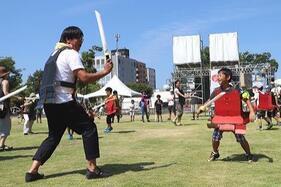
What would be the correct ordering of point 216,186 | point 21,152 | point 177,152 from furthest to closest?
point 21,152 → point 177,152 → point 216,186

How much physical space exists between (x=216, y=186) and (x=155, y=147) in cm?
497

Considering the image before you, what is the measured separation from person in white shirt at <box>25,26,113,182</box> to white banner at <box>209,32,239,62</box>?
2107 inches

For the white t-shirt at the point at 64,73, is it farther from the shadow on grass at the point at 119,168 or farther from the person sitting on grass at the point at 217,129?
the person sitting on grass at the point at 217,129

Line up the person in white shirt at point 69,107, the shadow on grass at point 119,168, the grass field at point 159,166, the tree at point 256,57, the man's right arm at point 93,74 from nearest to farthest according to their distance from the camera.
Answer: the grass field at point 159,166
the man's right arm at point 93,74
the person in white shirt at point 69,107
the shadow on grass at point 119,168
the tree at point 256,57

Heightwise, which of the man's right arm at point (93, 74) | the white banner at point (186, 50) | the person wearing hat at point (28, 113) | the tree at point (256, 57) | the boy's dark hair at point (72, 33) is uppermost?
the tree at point (256, 57)

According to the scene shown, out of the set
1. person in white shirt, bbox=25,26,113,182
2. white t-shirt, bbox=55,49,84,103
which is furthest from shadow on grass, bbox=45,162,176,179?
white t-shirt, bbox=55,49,84,103

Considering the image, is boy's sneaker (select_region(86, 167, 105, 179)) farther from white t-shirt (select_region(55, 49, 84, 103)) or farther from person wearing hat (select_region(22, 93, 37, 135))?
person wearing hat (select_region(22, 93, 37, 135))

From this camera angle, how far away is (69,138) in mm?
14734

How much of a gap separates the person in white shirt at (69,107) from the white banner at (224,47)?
53525 mm

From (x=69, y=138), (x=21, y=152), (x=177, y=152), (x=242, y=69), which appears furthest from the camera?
(x=242, y=69)

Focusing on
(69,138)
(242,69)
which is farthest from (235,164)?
(242,69)

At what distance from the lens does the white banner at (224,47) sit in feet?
195

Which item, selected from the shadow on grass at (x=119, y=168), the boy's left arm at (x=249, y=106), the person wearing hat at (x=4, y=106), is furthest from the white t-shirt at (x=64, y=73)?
the person wearing hat at (x=4, y=106)

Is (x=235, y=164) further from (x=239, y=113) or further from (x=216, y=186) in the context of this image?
(x=216, y=186)
